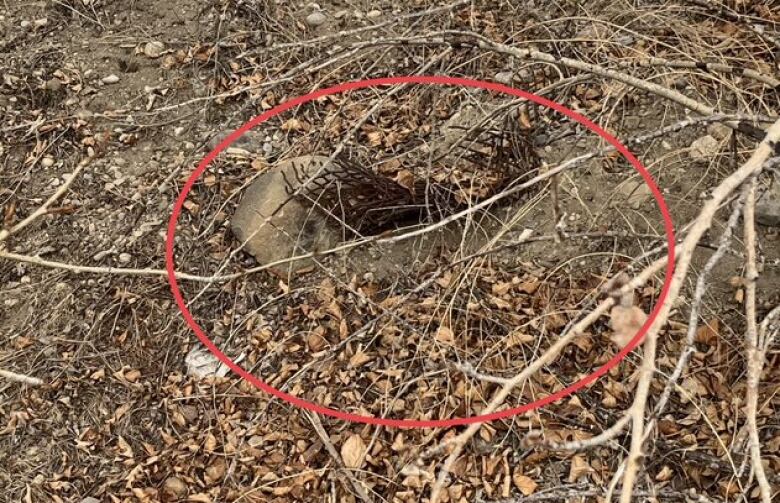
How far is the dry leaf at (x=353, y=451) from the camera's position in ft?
7.14

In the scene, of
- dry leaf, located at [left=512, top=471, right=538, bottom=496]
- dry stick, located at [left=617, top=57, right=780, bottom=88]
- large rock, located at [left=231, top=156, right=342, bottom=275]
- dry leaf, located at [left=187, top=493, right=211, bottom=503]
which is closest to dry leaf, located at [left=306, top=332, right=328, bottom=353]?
large rock, located at [left=231, top=156, right=342, bottom=275]

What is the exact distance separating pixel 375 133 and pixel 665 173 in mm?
976

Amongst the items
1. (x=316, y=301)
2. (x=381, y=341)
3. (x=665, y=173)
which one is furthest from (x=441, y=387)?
(x=665, y=173)

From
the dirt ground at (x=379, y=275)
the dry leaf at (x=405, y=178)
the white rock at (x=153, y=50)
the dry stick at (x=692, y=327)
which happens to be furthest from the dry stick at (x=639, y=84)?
the white rock at (x=153, y=50)

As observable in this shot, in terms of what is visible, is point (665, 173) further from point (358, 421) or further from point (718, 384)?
point (358, 421)

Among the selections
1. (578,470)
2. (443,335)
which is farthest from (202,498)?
(578,470)

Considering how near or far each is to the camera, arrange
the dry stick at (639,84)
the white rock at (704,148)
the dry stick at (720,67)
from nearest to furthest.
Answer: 1. the dry stick at (639,84)
2. the dry stick at (720,67)
3. the white rock at (704,148)

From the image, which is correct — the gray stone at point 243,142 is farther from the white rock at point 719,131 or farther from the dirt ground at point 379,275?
the white rock at point 719,131

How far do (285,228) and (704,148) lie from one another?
4.39 ft

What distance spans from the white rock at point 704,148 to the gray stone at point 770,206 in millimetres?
197

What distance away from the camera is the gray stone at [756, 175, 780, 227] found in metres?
2.29

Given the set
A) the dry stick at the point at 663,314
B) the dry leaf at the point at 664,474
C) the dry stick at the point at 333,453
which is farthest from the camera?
the dry stick at the point at 333,453

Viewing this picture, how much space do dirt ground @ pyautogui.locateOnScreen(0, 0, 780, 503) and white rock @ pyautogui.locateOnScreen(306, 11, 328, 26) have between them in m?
0.06

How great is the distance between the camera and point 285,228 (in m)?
2.55
